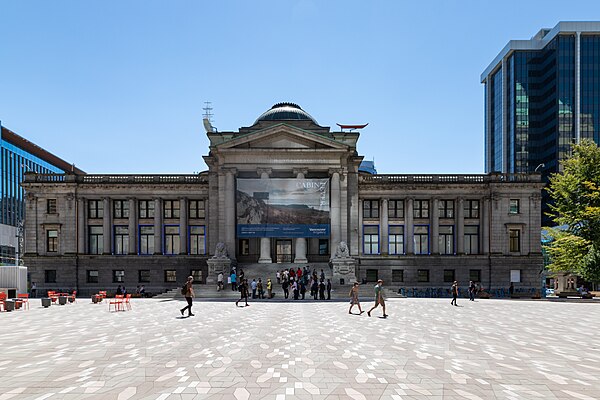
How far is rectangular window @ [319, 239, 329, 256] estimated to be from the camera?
176 ft

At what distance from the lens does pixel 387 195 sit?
175ft

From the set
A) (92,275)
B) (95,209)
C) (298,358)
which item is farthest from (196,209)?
(298,358)

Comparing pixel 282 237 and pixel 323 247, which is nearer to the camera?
pixel 282 237

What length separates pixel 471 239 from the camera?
5381 cm

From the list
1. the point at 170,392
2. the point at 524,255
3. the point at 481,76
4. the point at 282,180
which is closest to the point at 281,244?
the point at 282,180

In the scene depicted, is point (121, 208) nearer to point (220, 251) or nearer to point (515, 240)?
point (220, 251)

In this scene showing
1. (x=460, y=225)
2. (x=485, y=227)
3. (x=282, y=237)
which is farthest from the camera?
(x=460, y=225)

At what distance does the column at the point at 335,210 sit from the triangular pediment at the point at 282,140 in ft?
11.3

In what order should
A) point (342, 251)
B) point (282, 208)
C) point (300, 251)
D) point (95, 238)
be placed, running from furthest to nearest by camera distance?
point (95, 238), point (300, 251), point (282, 208), point (342, 251)

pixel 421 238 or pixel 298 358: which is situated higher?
pixel 421 238

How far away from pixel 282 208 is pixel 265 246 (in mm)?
4764

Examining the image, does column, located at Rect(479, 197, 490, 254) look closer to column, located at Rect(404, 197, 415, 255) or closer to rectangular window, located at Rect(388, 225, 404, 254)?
column, located at Rect(404, 197, 415, 255)

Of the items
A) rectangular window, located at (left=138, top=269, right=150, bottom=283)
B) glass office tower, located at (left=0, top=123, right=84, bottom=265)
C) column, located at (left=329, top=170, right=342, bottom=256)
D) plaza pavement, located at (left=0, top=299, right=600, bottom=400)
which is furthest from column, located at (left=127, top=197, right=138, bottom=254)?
glass office tower, located at (left=0, top=123, right=84, bottom=265)

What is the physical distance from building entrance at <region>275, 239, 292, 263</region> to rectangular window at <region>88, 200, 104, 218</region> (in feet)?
73.0
